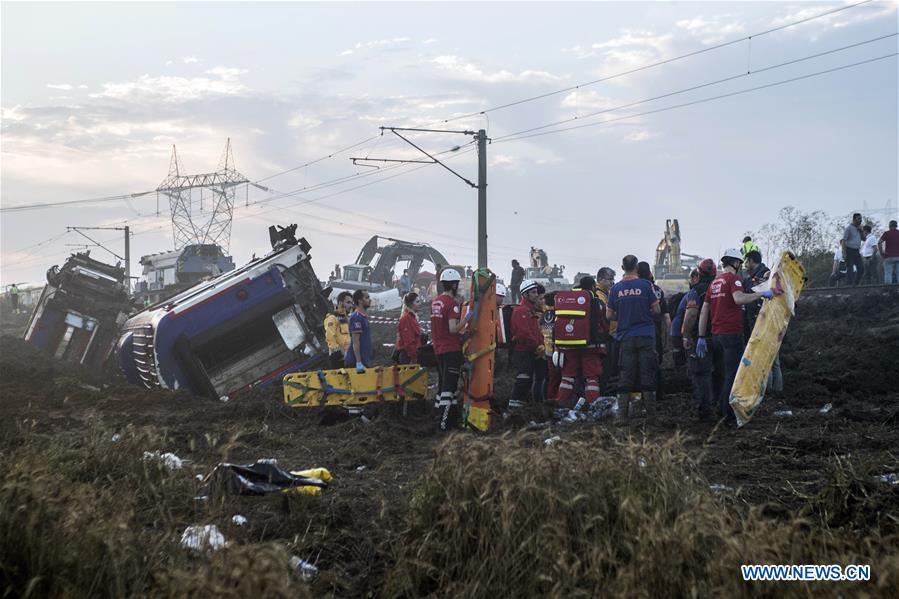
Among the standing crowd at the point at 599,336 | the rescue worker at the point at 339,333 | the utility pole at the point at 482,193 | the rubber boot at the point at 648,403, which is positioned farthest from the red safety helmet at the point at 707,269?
the utility pole at the point at 482,193

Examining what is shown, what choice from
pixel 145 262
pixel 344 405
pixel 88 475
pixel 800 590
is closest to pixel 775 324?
pixel 344 405

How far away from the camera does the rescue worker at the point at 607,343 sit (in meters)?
12.5

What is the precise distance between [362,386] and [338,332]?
7.01 feet

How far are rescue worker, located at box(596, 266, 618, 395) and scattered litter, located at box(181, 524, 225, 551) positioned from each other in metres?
7.92

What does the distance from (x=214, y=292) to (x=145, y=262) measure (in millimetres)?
34462

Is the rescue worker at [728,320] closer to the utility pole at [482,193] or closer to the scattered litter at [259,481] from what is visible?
the scattered litter at [259,481]

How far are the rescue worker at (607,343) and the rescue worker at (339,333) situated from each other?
137 inches

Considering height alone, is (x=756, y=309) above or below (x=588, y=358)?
above

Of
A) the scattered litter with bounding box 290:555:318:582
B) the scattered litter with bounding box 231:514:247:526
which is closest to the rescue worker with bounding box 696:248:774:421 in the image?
the scattered litter with bounding box 231:514:247:526

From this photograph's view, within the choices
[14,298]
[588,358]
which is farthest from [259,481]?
[14,298]

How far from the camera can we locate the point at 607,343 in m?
12.8

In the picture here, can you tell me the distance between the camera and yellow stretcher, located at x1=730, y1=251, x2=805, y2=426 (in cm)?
884

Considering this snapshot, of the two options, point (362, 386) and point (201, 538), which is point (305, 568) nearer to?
point (201, 538)

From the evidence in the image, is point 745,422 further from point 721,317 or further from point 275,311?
point 275,311
